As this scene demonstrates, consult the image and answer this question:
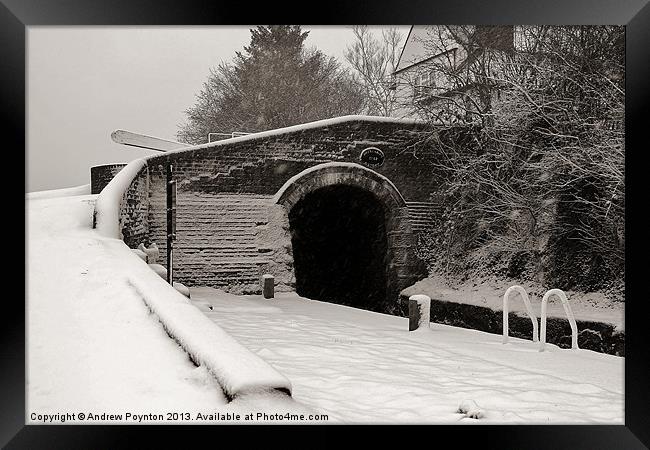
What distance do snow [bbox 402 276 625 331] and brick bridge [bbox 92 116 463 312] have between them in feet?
2.11

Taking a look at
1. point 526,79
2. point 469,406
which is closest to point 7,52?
point 469,406

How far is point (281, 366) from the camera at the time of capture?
543cm

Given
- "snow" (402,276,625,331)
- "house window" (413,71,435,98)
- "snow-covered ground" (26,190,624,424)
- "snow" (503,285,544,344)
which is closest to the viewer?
"snow-covered ground" (26,190,624,424)

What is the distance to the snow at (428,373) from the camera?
4.12 m

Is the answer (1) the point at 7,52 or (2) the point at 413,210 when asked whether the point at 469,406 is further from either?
(2) the point at 413,210

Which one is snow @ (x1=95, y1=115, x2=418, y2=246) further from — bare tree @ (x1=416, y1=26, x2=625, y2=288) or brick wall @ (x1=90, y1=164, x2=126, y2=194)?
brick wall @ (x1=90, y1=164, x2=126, y2=194)

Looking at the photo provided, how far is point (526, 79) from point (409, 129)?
3.20 metres

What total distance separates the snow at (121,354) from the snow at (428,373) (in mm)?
714

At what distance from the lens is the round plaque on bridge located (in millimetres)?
14211

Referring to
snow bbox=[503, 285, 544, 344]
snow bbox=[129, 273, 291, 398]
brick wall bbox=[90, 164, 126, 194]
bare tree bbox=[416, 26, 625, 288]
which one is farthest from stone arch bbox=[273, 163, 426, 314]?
snow bbox=[129, 273, 291, 398]

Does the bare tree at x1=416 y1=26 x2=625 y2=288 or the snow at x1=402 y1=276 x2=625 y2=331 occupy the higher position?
the bare tree at x1=416 y1=26 x2=625 y2=288

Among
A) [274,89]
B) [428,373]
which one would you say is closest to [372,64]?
[274,89]

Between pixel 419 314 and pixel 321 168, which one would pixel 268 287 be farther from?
pixel 419 314
